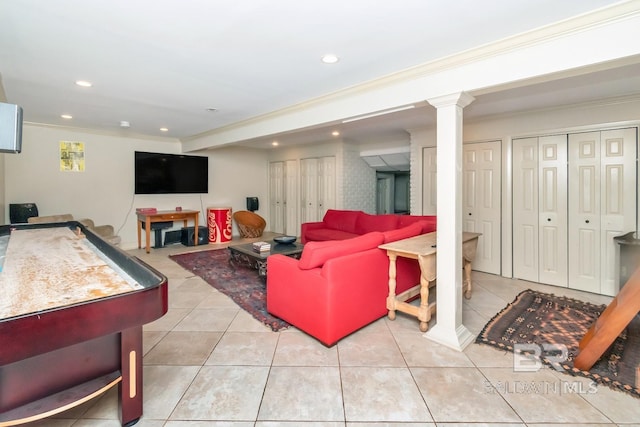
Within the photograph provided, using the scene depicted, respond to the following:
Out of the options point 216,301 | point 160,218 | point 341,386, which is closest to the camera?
point 341,386

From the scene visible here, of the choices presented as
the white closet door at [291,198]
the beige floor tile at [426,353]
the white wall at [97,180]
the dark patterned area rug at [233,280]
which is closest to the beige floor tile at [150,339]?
the dark patterned area rug at [233,280]

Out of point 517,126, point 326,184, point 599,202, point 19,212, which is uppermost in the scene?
point 517,126

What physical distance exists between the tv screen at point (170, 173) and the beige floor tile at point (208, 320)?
3950 millimetres

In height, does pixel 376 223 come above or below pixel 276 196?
below

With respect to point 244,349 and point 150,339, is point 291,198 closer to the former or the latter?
point 150,339

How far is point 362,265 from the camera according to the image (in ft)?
8.43

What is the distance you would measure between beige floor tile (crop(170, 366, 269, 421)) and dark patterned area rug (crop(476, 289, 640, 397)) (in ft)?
5.98

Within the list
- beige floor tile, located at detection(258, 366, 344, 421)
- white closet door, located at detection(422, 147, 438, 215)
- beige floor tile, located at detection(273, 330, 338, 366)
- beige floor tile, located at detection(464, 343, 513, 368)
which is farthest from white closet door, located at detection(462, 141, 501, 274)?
beige floor tile, located at detection(258, 366, 344, 421)

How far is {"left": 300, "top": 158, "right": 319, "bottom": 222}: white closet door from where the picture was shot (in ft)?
22.7

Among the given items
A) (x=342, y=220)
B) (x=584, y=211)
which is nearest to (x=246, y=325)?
(x=342, y=220)

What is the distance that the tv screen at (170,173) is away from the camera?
5.88m

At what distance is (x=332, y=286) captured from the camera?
7.63ft

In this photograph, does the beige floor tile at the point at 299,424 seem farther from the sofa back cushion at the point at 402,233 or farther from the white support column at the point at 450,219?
the sofa back cushion at the point at 402,233

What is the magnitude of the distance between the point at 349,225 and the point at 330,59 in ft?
11.1
